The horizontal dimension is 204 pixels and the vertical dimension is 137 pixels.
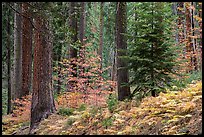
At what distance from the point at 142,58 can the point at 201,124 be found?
3.94 meters

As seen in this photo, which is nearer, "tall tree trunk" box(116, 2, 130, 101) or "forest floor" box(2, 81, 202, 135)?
"forest floor" box(2, 81, 202, 135)

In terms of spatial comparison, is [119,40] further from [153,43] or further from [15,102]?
[15,102]

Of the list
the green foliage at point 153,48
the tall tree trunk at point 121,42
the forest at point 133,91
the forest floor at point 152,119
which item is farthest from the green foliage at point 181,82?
the tall tree trunk at point 121,42

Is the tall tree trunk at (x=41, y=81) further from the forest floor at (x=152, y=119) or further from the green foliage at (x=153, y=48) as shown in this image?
the green foliage at (x=153, y=48)

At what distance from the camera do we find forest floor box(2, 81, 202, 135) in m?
4.97

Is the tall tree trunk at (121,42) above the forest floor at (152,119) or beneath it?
above

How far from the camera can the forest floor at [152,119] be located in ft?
16.3

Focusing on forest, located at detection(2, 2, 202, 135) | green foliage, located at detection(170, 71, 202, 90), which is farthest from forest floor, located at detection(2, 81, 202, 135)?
green foliage, located at detection(170, 71, 202, 90)

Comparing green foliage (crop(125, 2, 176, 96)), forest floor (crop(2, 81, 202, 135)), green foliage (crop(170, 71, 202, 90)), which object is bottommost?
forest floor (crop(2, 81, 202, 135))

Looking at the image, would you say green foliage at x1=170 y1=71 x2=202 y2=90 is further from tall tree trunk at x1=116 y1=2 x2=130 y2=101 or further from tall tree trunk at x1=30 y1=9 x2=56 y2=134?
tall tree trunk at x1=30 y1=9 x2=56 y2=134

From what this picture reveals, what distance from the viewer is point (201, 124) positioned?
4.48 metres

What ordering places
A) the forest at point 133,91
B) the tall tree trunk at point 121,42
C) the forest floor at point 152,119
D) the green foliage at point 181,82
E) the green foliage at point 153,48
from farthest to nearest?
1. the tall tree trunk at point 121,42
2. the green foliage at point 153,48
3. the green foliage at point 181,82
4. the forest at point 133,91
5. the forest floor at point 152,119

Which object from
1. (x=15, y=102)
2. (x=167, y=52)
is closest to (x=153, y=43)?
(x=167, y=52)

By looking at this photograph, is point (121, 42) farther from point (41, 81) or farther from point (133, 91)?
point (41, 81)
